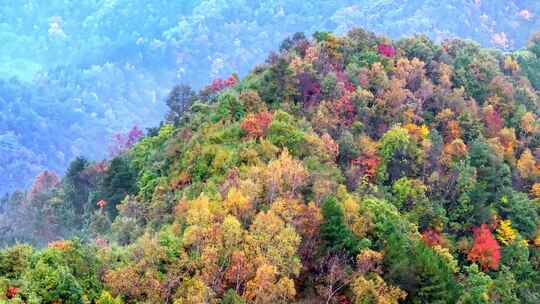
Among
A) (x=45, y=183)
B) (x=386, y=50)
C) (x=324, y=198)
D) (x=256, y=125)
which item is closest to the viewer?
(x=324, y=198)

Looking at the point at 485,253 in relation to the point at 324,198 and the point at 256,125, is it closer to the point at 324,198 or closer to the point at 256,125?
the point at 324,198

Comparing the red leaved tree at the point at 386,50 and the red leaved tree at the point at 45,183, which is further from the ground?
the red leaved tree at the point at 45,183

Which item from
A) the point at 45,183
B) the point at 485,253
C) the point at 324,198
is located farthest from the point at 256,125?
the point at 45,183

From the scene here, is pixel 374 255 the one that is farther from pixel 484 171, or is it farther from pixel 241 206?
pixel 484 171

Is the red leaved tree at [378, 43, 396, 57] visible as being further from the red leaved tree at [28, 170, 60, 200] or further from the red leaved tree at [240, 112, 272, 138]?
the red leaved tree at [28, 170, 60, 200]

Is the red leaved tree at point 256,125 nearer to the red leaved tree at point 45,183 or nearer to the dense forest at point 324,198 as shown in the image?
the dense forest at point 324,198

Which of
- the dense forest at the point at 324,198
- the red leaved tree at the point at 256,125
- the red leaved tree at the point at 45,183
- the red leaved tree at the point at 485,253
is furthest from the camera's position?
the red leaved tree at the point at 45,183

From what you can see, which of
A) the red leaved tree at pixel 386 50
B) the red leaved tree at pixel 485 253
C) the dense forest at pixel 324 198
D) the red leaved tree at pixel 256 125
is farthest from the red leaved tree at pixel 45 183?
the red leaved tree at pixel 485 253

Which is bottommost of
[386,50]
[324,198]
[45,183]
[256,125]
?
[324,198]

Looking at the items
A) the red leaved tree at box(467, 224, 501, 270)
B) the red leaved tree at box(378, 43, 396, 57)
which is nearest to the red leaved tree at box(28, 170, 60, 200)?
the red leaved tree at box(378, 43, 396, 57)
